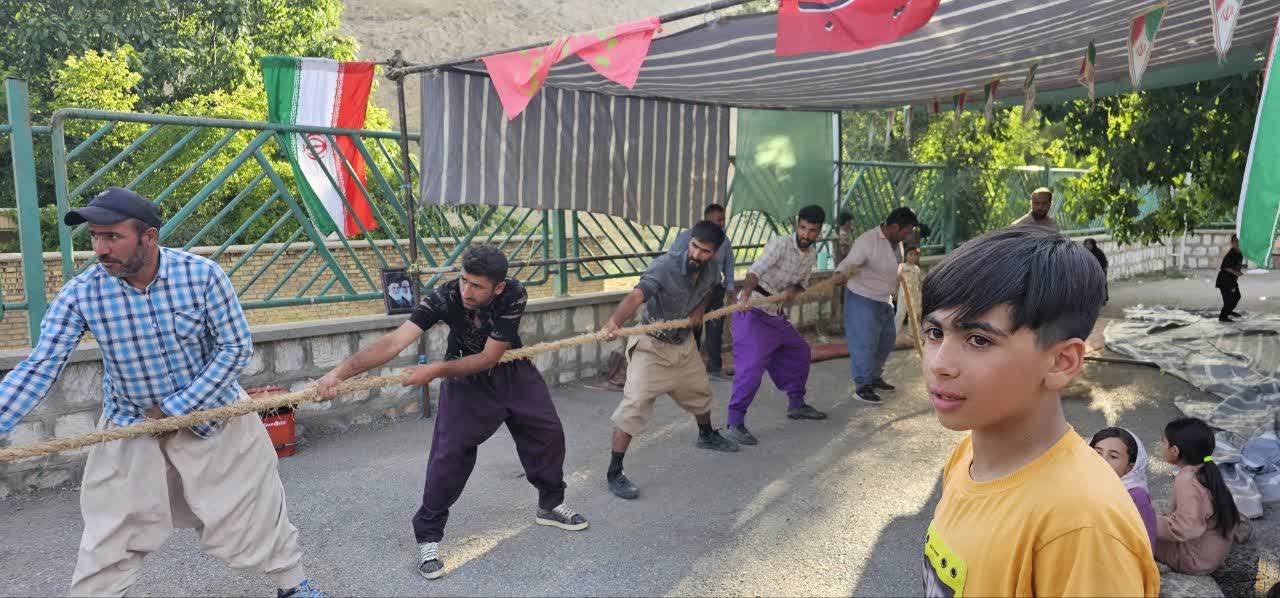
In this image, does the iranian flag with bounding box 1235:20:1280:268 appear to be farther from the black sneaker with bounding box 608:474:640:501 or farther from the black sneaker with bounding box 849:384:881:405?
the black sneaker with bounding box 849:384:881:405

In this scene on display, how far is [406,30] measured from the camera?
4912 centimetres

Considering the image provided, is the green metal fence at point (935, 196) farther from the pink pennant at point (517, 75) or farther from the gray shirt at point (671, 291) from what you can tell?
the pink pennant at point (517, 75)

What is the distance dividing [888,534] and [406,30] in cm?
5164

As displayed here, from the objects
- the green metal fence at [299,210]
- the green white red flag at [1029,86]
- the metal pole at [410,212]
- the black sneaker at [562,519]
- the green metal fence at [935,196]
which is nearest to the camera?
the black sneaker at [562,519]

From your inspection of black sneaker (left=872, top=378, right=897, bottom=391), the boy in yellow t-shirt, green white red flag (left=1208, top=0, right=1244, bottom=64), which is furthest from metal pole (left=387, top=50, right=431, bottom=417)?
the boy in yellow t-shirt

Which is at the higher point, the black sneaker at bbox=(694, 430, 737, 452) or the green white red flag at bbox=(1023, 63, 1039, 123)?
the green white red flag at bbox=(1023, 63, 1039, 123)

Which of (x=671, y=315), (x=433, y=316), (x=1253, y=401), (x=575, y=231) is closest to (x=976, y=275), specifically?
(x=433, y=316)

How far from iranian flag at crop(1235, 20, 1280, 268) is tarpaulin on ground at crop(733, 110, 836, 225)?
5.72 metres

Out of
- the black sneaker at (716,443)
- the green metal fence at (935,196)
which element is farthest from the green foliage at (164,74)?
the black sneaker at (716,443)

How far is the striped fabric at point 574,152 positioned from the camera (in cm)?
548

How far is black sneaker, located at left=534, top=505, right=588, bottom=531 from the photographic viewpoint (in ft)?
12.4

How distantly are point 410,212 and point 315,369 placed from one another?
1329mm

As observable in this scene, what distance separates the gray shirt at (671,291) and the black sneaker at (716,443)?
0.83m

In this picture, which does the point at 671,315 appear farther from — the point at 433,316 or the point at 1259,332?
the point at 1259,332
